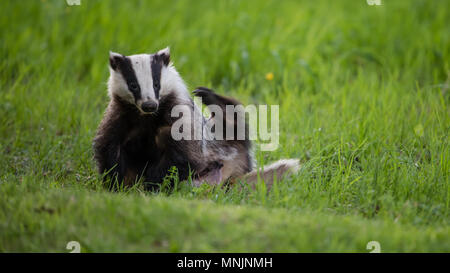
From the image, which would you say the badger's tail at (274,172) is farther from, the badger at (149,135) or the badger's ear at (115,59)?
the badger's ear at (115,59)

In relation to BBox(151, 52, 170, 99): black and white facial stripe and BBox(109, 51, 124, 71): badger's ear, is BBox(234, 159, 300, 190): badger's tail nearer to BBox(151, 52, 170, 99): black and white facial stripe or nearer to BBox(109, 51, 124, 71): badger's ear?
BBox(151, 52, 170, 99): black and white facial stripe

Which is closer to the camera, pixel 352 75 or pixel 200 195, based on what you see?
pixel 200 195

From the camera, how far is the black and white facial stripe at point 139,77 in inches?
145

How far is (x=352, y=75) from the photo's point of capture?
6.47 m

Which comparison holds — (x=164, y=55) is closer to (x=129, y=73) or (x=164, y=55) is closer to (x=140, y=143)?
(x=129, y=73)

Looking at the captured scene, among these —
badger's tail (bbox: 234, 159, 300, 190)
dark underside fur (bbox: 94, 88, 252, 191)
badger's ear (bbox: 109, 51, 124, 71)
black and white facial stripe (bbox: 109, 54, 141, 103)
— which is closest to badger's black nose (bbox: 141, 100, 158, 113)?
black and white facial stripe (bbox: 109, 54, 141, 103)

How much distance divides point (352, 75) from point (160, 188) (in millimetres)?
3569

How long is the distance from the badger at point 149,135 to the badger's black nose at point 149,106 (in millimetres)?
45

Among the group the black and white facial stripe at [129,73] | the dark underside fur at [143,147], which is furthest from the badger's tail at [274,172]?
the black and white facial stripe at [129,73]

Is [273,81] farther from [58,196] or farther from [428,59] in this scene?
[58,196]

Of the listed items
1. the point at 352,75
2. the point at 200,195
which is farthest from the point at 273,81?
the point at 200,195

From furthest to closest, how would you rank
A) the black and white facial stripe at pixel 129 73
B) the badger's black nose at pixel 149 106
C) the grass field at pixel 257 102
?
the black and white facial stripe at pixel 129 73
the badger's black nose at pixel 149 106
the grass field at pixel 257 102

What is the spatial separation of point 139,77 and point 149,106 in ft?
0.88

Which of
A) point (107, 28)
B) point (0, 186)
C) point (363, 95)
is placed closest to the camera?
point (0, 186)
